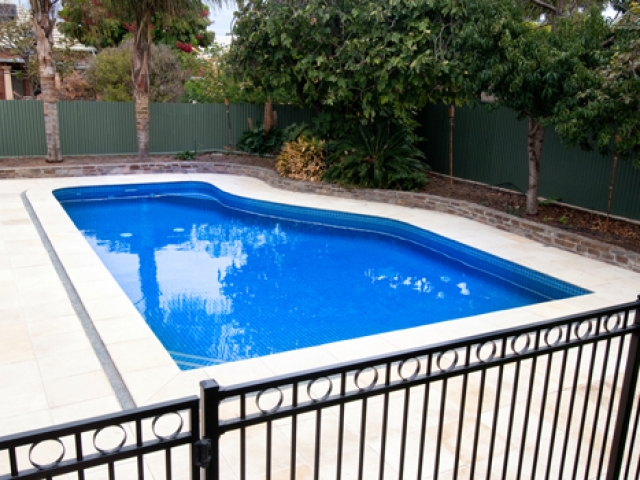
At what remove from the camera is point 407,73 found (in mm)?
11578

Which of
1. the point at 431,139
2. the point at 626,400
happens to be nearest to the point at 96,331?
the point at 626,400

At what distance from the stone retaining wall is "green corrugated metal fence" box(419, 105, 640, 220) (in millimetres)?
1588

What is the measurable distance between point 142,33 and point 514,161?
372 inches

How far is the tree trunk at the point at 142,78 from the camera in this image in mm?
14961

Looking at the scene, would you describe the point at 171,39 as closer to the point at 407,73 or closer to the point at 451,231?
the point at 407,73

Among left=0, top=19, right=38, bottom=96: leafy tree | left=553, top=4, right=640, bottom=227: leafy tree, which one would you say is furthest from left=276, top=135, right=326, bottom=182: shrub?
left=0, top=19, right=38, bottom=96: leafy tree

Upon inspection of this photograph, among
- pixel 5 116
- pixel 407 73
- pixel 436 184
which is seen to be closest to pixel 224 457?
pixel 407 73

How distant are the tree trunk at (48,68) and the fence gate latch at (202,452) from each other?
14568mm

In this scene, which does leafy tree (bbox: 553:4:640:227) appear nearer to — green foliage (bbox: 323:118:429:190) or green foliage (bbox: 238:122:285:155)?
green foliage (bbox: 323:118:429:190)

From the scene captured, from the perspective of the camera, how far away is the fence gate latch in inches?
73.3

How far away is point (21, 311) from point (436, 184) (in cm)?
975

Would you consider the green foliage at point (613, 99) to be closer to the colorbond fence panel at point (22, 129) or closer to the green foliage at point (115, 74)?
the colorbond fence panel at point (22, 129)

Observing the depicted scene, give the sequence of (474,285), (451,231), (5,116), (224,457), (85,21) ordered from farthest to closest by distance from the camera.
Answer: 1. (85,21)
2. (5,116)
3. (451,231)
4. (474,285)
5. (224,457)

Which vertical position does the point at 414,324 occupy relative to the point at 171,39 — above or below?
below
